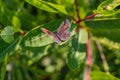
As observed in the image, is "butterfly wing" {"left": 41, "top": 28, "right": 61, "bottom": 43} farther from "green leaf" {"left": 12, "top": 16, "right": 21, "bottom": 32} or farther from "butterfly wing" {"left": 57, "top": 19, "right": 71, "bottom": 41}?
"green leaf" {"left": 12, "top": 16, "right": 21, "bottom": 32}

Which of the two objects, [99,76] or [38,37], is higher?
[38,37]

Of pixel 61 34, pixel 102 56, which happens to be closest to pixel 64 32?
pixel 61 34

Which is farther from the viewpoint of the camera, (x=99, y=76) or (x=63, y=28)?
(x=99, y=76)

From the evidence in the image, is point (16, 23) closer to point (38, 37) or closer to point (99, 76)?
point (38, 37)

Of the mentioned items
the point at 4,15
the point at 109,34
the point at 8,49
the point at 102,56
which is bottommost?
the point at 102,56

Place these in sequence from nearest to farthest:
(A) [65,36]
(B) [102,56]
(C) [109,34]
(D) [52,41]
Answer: (A) [65,36], (D) [52,41], (C) [109,34], (B) [102,56]

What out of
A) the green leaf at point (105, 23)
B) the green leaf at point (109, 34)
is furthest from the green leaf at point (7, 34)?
the green leaf at point (109, 34)

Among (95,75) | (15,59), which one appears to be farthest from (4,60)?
(15,59)

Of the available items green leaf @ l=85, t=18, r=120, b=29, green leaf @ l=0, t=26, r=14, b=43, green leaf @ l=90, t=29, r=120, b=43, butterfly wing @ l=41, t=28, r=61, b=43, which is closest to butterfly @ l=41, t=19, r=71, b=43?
butterfly wing @ l=41, t=28, r=61, b=43
